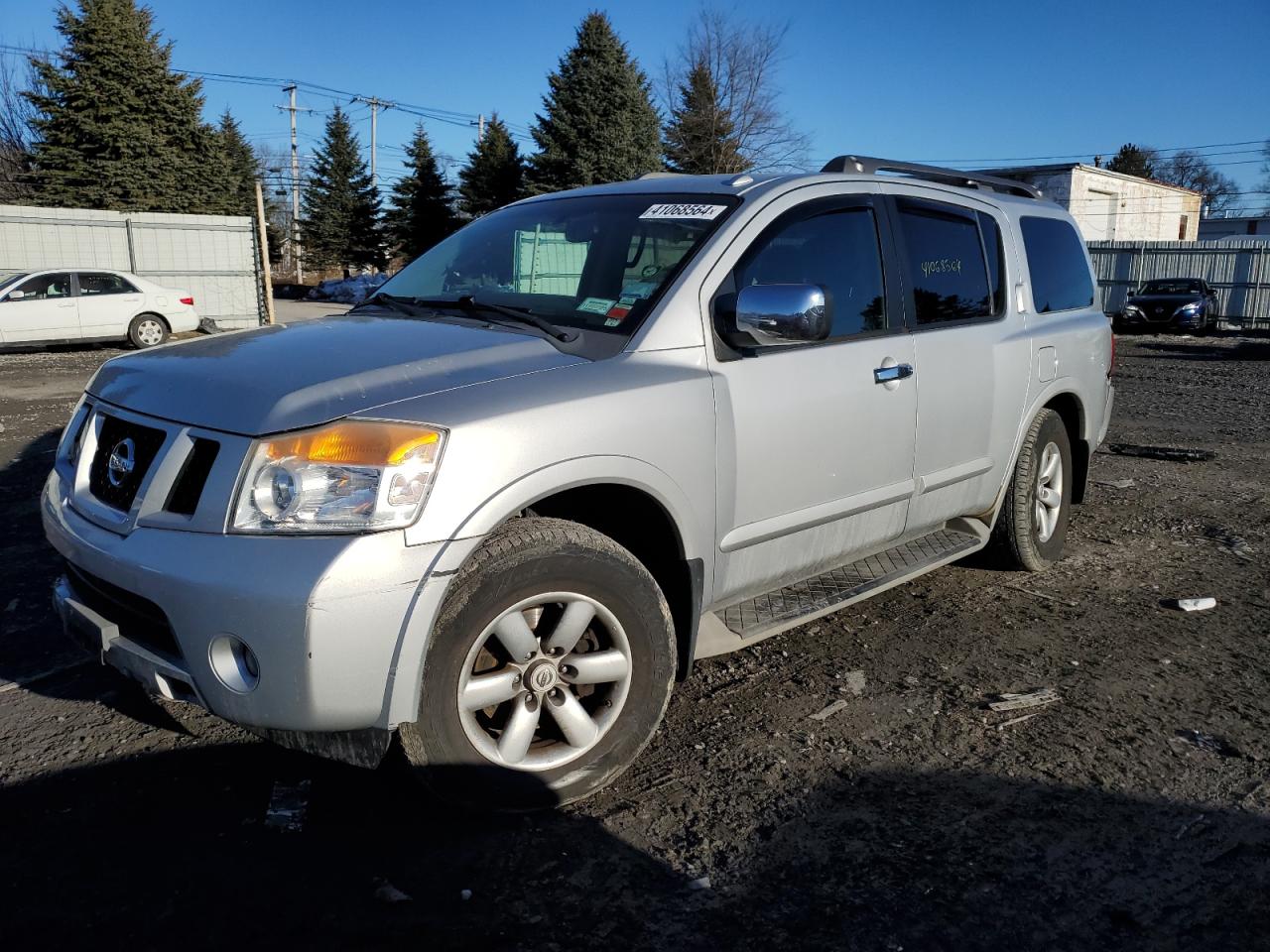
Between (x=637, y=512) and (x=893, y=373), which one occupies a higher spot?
(x=893, y=373)

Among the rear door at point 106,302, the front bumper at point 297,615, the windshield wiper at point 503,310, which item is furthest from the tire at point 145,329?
the front bumper at point 297,615

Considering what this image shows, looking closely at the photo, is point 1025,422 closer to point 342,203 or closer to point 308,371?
point 308,371

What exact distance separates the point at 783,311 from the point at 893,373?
0.87 m

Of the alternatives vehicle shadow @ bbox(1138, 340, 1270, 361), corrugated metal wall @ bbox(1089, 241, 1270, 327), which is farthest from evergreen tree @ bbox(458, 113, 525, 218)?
vehicle shadow @ bbox(1138, 340, 1270, 361)

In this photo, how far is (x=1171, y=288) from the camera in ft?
83.4

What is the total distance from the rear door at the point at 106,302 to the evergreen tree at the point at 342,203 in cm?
3820

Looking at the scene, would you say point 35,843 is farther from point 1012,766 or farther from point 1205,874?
point 1205,874

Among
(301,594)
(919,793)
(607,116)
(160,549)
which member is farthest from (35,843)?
(607,116)

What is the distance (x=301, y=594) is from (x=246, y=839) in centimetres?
85

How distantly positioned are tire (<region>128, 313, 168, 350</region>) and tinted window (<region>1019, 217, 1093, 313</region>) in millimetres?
17299

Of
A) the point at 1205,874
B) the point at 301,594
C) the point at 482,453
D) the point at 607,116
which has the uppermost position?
the point at 607,116

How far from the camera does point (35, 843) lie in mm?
2682

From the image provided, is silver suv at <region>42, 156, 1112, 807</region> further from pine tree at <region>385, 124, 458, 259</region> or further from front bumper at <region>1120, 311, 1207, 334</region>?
pine tree at <region>385, 124, 458, 259</region>

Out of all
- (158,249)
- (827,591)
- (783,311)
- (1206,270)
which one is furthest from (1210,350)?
(158,249)
